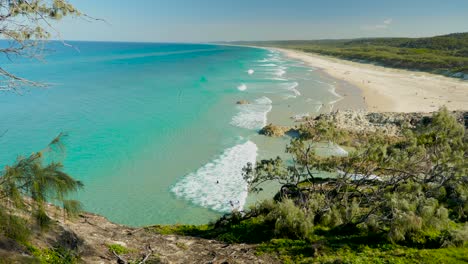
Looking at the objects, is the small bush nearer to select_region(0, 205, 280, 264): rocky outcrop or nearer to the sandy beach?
select_region(0, 205, 280, 264): rocky outcrop

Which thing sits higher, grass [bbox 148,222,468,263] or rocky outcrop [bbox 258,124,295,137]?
grass [bbox 148,222,468,263]

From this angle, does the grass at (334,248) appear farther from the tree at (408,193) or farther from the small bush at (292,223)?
the tree at (408,193)

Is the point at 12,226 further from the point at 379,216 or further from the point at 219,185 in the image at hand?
the point at 219,185

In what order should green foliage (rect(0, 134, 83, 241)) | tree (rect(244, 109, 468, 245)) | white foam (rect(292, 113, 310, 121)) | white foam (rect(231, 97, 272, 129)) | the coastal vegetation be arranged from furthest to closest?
white foam (rect(292, 113, 310, 121)) < white foam (rect(231, 97, 272, 129)) < tree (rect(244, 109, 468, 245)) < the coastal vegetation < green foliage (rect(0, 134, 83, 241))

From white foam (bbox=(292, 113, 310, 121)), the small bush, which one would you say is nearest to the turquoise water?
white foam (bbox=(292, 113, 310, 121))

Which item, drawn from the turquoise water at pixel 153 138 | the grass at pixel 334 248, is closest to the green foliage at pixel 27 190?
the turquoise water at pixel 153 138

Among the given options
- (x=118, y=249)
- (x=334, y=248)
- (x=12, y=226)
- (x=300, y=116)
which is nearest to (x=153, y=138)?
(x=300, y=116)
